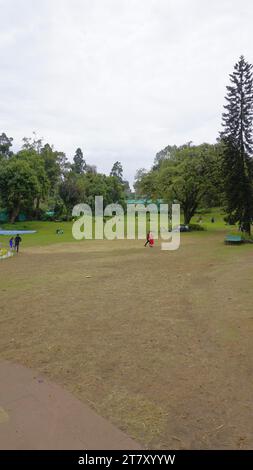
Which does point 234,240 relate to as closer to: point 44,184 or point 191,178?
point 191,178

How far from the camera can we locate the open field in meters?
4.25

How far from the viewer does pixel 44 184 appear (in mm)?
41906

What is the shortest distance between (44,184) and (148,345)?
125 feet

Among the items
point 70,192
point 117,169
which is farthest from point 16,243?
point 117,169

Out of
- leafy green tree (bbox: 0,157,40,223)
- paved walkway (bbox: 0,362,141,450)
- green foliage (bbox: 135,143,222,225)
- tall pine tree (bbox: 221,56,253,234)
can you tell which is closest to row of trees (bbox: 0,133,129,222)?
leafy green tree (bbox: 0,157,40,223)

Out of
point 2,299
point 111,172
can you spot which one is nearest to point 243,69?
point 2,299

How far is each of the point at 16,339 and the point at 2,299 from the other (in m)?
3.48

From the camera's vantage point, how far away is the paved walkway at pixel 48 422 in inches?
148

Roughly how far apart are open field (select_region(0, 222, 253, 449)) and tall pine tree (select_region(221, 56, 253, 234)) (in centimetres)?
1440

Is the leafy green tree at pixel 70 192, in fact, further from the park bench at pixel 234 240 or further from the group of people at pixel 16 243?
the park bench at pixel 234 240

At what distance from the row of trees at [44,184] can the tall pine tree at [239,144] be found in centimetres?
2258

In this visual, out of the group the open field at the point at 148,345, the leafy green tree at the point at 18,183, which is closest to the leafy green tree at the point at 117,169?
the leafy green tree at the point at 18,183

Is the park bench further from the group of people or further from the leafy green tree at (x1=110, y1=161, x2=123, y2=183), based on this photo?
the leafy green tree at (x1=110, y1=161, x2=123, y2=183)

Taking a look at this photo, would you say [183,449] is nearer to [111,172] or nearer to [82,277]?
[82,277]
